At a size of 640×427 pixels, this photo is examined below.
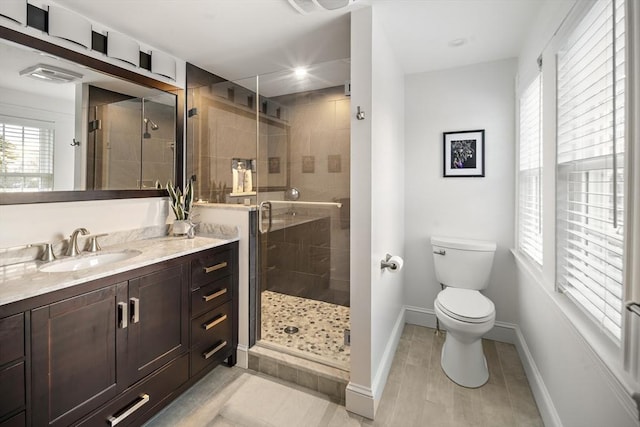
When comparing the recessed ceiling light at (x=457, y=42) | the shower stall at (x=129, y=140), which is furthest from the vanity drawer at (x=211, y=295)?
the recessed ceiling light at (x=457, y=42)

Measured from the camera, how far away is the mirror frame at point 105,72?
5.03 feet

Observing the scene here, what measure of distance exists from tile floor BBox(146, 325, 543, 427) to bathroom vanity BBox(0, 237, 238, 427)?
0.45 feet

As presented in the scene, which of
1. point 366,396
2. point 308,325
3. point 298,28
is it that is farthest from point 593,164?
point 308,325

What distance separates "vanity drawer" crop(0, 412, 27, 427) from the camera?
3.52 ft

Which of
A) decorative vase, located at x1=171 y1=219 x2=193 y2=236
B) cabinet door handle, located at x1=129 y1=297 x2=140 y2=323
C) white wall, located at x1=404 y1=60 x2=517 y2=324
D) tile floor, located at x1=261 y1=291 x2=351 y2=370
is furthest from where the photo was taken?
white wall, located at x1=404 y1=60 x2=517 y2=324

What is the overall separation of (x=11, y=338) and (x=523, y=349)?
9.52 ft

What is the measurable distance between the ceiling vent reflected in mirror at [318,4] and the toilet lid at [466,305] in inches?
78.4

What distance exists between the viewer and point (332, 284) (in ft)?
7.47

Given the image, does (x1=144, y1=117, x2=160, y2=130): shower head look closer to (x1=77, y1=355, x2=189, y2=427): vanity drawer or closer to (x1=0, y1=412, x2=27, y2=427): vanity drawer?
(x1=77, y1=355, x2=189, y2=427): vanity drawer

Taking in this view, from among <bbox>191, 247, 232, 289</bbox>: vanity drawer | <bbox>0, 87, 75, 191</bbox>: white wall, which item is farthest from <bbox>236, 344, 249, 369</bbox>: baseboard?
<bbox>0, 87, 75, 191</bbox>: white wall

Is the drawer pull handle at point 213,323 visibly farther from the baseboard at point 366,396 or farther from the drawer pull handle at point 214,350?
the baseboard at point 366,396

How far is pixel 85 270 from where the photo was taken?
1394mm

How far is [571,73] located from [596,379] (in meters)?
1.33

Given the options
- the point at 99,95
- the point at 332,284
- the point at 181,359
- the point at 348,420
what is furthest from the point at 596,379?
the point at 99,95
